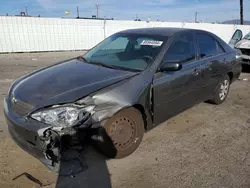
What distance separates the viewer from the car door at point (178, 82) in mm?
3338

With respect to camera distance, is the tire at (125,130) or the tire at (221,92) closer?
the tire at (125,130)

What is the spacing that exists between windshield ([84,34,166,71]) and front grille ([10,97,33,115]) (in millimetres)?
1349

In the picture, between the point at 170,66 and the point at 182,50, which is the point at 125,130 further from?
the point at 182,50

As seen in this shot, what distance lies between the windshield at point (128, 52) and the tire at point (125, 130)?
27.5 inches

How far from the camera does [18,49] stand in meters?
14.8

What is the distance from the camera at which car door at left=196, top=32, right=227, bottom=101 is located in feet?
14.0

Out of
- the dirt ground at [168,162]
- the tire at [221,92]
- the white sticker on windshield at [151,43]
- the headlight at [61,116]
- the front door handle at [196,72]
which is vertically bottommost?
the dirt ground at [168,162]

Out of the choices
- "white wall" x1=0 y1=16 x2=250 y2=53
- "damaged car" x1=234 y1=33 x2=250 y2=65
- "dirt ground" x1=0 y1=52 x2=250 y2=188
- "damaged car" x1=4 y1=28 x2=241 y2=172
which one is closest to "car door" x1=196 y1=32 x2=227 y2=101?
"damaged car" x1=4 y1=28 x2=241 y2=172

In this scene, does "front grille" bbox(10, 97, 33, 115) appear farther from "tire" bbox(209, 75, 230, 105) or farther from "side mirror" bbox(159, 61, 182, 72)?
"tire" bbox(209, 75, 230, 105)

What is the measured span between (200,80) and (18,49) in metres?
13.7

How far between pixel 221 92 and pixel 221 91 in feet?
0.11

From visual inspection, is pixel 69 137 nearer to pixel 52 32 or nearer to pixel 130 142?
pixel 130 142

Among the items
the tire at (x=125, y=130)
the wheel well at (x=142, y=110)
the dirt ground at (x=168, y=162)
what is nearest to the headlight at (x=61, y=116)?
the tire at (x=125, y=130)

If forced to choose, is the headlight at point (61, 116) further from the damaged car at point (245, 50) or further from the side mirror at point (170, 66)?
the damaged car at point (245, 50)
